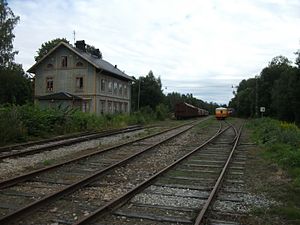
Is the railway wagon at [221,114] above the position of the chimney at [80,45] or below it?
below

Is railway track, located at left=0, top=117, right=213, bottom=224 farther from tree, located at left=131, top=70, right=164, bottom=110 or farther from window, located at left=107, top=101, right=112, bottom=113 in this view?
tree, located at left=131, top=70, right=164, bottom=110

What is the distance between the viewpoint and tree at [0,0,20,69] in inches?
1880

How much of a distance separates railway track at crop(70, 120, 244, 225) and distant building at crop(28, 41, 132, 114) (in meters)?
34.0

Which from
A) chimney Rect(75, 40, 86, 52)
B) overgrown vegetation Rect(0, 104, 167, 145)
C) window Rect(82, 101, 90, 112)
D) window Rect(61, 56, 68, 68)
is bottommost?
overgrown vegetation Rect(0, 104, 167, 145)

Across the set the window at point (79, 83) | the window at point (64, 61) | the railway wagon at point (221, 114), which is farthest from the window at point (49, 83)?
the railway wagon at point (221, 114)

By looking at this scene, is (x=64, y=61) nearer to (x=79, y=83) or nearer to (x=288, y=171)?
(x=79, y=83)

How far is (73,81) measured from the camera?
148 feet

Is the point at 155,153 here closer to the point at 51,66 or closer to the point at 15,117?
the point at 15,117

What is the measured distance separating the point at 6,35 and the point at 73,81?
10.8 metres

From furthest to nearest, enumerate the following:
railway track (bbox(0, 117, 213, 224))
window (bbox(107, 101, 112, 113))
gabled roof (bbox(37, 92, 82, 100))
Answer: window (bbox(107, 101, 112, 113)) → gabled roof (bbox(37, 92, 82, 100)) → railway track (bbox(0, 117, 213, 224))

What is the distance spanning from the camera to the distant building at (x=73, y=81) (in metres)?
43.6

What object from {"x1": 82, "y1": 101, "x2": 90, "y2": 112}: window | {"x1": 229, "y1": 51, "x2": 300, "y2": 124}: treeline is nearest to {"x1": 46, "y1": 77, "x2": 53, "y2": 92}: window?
{"x1": 82, "y1": 101, "x2": 90, "y2": 112}: window

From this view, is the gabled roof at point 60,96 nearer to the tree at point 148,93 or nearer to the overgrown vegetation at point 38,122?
the overgrown vegetation at point 38,122

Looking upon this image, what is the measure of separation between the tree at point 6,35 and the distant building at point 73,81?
13.0 ft
